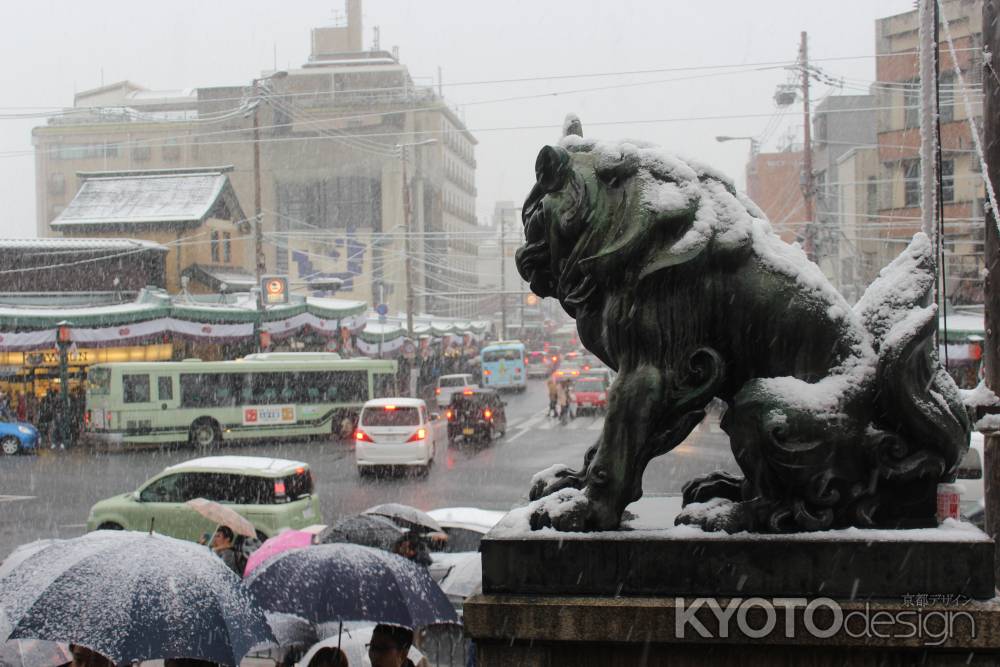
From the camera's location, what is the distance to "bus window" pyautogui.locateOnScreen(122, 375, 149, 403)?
92.1 ft

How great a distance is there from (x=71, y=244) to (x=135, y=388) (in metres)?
13.5

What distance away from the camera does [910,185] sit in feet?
120

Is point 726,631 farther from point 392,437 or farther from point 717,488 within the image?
point 392,437

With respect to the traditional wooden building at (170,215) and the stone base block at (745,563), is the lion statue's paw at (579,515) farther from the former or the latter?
the traditional wooden building at (170,215)

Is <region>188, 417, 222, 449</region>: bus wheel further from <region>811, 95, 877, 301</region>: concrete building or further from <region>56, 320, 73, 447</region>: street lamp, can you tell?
<region>811, 95, 877, 301</region>: concrete building

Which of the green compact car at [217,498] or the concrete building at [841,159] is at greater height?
the concrete building at [841,159]

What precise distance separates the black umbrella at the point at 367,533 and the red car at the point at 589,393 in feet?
101

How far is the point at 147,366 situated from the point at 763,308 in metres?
27.5

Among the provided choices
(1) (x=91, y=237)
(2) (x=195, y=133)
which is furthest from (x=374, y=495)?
(2) (x=195, y=133)

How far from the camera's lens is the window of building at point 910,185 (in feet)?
116

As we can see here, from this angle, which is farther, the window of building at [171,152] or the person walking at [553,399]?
the window of building at [171,152]

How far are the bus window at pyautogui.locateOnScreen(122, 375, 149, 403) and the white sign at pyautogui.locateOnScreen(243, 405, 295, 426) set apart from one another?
9.31ft

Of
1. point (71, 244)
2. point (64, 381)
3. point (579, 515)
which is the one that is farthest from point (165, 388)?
point (579, 515)

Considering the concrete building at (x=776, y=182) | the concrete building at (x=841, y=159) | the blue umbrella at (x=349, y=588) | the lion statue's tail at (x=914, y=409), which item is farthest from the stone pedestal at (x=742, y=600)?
the concrete building at (x=776, y=182)
